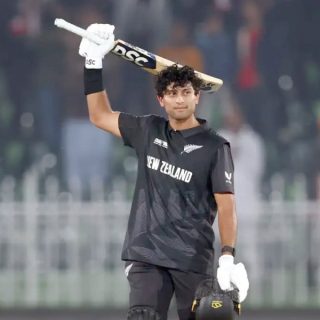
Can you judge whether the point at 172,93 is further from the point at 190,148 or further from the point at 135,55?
the point at 135,55

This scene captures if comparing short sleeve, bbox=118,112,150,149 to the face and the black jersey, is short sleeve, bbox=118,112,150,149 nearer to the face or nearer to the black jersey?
the black jersey

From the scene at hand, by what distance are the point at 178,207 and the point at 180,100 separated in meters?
0.57

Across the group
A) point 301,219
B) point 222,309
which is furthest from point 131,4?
point 222,309

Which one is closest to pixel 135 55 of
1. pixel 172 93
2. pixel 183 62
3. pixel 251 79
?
pixel 172 93

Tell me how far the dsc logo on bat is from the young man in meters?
0.36

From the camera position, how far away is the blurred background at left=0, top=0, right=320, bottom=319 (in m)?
14.7

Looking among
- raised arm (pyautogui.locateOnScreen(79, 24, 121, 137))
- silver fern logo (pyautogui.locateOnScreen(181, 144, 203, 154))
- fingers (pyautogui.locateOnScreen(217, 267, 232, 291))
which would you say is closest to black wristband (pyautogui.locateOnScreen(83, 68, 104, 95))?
raised arm (pyautogui.locateOnScreen(79, 24, 121, 137))

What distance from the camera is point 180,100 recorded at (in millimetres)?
8367

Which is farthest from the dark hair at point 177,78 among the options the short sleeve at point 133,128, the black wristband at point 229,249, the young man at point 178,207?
the black wristband at point 229,249

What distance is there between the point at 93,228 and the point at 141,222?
6.33m

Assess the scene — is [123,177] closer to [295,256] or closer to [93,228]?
[93,228]

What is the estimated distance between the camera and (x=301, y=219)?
48.4 feet

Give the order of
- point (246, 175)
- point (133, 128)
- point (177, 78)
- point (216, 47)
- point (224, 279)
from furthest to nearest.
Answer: point (216, 47) < point (246, 175) < point (133, 128) < point (177, 78) < point (224, 279)

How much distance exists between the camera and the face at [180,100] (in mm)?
8375
